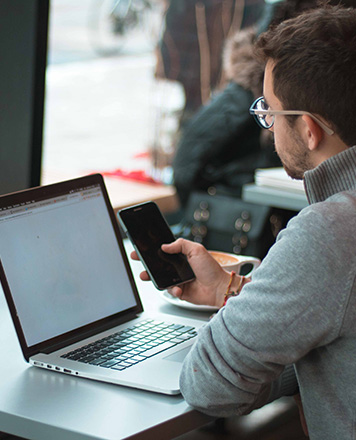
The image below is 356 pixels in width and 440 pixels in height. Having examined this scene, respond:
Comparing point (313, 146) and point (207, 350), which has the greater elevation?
point (313, 146)

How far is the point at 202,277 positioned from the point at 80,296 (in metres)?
0.25

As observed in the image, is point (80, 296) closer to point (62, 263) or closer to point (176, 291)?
point (62, 263)

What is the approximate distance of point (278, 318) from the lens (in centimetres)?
94

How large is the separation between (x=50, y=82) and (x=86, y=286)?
3.43 m

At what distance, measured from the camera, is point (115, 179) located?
3.85 metres

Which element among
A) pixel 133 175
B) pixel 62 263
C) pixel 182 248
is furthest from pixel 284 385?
pixel 133 175

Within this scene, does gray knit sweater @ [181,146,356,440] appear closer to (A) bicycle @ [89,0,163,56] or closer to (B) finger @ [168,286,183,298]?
(B) finger @ [168,286,183,298]

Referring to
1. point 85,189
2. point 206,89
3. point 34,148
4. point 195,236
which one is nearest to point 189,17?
point 206,89

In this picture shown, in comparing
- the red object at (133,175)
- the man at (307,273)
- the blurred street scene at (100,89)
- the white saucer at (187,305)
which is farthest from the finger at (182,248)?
the blurred street scene at (100,89)

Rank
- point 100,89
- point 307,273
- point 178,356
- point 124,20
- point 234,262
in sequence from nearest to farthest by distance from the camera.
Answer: point 307,273, point 178,356, point 234,262, point 124,20, point 100,89

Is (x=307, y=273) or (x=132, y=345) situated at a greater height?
(x=307, y=273)

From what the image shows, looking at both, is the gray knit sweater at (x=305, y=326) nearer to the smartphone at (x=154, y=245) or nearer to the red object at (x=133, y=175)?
the smartphone at (x=154, y=245)

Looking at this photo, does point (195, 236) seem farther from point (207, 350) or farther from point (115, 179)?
point (207, 350)

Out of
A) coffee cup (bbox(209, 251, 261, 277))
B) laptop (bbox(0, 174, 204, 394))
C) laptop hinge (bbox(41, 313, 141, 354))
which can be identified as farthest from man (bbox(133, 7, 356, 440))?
coffee cup (bbox(209, 251, 261, 277))
